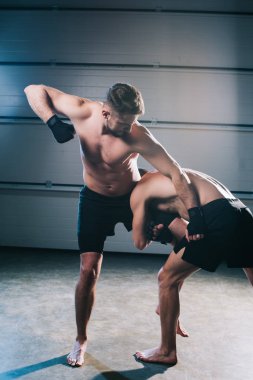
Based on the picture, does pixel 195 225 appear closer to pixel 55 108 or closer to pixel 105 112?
pixel 105 112

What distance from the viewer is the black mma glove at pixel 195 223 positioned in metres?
2.37

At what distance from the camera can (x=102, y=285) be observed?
4.39 m

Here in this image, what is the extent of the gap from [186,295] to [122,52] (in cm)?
326

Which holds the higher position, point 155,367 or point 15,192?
point 15,192

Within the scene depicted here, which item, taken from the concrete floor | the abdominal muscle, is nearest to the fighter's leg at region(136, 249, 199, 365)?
the concrete floor

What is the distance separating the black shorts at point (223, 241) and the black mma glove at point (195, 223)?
0.22 feet

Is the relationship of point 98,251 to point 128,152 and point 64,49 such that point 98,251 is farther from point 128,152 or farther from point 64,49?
point 64,49

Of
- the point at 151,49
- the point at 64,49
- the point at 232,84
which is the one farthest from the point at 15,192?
the point at 232,84

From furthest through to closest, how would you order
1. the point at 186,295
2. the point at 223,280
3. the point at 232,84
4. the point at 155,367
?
the point at 232,84 < the point at 223,280 < the point at 186,295 < the point at 155,367

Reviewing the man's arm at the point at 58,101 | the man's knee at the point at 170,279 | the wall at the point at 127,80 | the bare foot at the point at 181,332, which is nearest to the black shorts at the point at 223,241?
the man's knee at the point at 170,279

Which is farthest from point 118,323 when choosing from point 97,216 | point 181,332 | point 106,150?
point 106,150

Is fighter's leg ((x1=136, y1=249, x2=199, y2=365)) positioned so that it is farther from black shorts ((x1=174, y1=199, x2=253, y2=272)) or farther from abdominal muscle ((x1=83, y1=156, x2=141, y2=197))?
abdominal muscle ((x1=83, y1=156, x2=141, y2=197))

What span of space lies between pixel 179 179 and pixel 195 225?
0.29 metres

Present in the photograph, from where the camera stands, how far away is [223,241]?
2406mm
